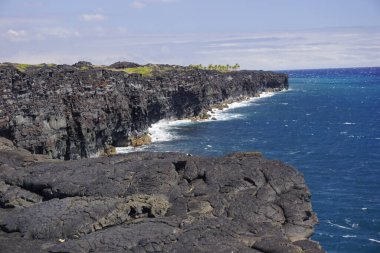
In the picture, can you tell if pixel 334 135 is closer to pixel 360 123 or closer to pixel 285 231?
pixel 360 123

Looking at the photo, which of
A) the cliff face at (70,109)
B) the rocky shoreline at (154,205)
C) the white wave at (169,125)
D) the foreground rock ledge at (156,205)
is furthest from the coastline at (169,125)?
the foreground rock ledge at (156,205)

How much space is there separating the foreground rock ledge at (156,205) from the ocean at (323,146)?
633 inches

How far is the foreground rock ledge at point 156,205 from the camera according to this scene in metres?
30.2

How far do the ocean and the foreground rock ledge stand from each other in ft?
52.8

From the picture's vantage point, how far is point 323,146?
10244cm

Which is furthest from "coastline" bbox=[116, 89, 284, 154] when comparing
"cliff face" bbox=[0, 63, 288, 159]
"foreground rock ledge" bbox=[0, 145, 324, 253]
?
"foreground rock ledge" bbox=[0, 145, 324, 253]

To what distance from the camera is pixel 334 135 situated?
117 m

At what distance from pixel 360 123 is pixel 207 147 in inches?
2380

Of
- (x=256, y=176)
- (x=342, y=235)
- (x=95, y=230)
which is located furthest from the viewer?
(x=342, y=235)

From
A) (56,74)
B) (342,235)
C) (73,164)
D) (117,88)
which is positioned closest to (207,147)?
(117,88)

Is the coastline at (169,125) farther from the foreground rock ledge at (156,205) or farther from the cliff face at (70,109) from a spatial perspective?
the foreground rock ledge at (156,205)

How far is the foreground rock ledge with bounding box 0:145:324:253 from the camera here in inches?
1191

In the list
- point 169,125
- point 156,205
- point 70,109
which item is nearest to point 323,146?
point 169,125

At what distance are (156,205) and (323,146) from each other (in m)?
74.1
